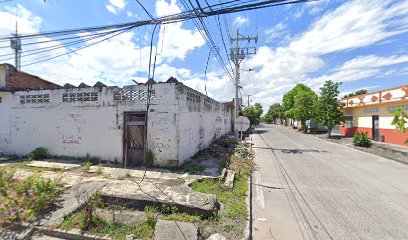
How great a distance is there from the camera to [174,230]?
11.8 ft

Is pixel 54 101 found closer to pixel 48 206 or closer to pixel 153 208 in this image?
pixel 48 206

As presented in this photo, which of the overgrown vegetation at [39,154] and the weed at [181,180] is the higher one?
the overgrown vegetation at [39,154]

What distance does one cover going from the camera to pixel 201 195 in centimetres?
489

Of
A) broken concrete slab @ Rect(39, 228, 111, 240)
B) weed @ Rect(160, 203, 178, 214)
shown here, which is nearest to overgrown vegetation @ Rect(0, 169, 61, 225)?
broken concrete slab @ Rect(39, 228, 111, 240)

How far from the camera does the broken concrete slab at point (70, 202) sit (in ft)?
13.4

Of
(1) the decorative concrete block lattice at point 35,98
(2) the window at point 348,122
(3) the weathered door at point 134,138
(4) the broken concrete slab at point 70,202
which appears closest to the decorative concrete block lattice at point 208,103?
(3) the weathered door at point 134,138

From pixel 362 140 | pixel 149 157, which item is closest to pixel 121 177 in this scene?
pixel 149 157

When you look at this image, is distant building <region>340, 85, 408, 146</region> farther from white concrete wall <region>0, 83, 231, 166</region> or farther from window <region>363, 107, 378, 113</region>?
white concrete wall <region>0, 83, 231, 166</region>

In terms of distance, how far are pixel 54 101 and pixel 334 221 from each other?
477 inches

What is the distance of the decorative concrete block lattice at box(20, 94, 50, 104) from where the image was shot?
9.63 m

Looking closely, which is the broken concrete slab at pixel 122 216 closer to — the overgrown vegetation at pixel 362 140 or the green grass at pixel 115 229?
the green grass at pixel 115 229

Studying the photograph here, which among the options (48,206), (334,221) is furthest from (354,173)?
(48,206)

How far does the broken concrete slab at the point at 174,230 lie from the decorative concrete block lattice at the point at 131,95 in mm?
5529

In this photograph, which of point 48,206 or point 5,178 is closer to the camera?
point 48,206
